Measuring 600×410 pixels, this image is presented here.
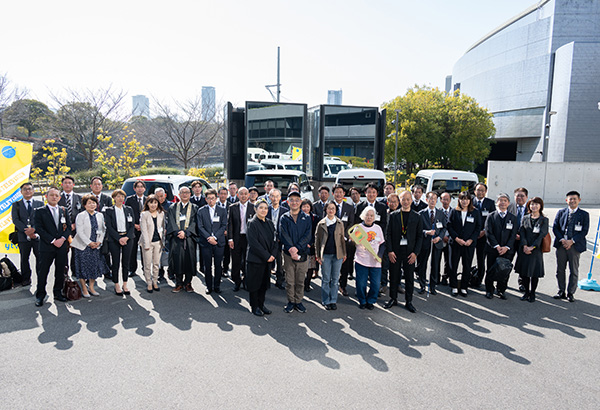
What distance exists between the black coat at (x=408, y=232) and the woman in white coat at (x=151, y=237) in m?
3.79

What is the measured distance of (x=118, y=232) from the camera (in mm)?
6527

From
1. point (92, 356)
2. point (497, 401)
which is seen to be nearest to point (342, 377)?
point (497, 401)

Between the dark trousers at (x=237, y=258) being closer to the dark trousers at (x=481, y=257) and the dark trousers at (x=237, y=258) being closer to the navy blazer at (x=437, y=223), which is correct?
the navy blazer at (x=437, y=223)

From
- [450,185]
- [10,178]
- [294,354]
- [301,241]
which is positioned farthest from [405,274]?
[450,185]

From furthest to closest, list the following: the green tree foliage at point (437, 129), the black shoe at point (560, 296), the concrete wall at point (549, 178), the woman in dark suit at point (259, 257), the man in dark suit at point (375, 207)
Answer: the green tree foliage at point (437, 129)
the concrete wall at point (549, 178)
the man in dark suit at point (375, 207)
the black shoe at point (560, 296)
the woman in dark suit at point (259, 257)

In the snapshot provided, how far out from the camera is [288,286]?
5980mm

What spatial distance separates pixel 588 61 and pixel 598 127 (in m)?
5.16

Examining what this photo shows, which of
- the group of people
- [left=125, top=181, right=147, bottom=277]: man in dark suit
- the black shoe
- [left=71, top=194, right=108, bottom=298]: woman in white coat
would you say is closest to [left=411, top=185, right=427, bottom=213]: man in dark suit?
the group of people

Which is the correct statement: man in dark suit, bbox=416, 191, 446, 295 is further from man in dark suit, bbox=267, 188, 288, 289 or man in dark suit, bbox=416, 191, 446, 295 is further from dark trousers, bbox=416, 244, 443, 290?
man in dark suit, bbox=267, 188, 288, 289

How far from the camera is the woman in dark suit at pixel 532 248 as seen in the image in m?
6.40

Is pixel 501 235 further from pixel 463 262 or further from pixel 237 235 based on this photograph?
pixel 237 235

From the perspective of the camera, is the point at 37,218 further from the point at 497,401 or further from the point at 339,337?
the point at 497,401

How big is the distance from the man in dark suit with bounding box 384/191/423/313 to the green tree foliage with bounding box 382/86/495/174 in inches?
1011

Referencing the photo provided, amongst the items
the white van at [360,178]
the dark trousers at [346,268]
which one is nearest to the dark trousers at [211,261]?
the dark trousers at [346,268]
